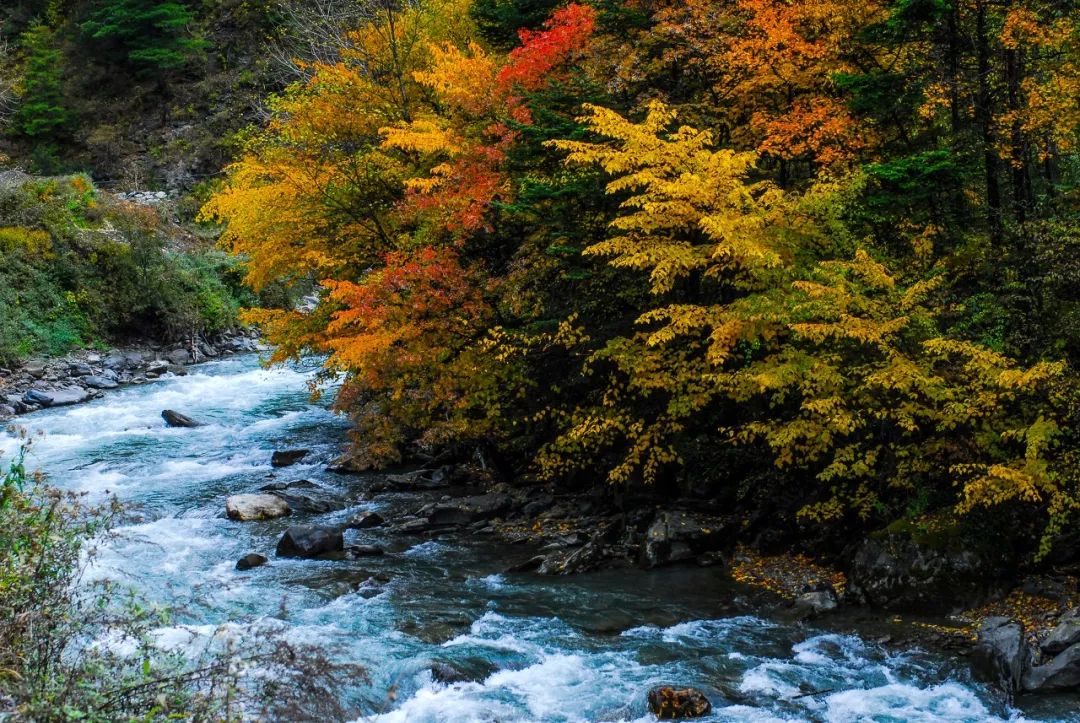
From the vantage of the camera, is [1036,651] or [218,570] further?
[218,570]

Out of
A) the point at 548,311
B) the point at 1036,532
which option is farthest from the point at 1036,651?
the point at 548,311

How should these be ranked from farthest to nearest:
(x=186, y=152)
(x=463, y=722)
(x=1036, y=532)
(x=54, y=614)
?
(x=186, y=152), (x=1036, y=532), (x=463, y=722), (x=54, y=614)

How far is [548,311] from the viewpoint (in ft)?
43.9

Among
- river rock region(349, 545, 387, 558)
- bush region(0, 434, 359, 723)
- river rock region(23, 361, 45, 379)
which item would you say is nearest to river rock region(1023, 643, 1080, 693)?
bush region(0, 434, 359, 723)

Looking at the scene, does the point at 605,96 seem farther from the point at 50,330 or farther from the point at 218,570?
the point at 50,330

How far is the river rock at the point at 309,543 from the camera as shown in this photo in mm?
12805

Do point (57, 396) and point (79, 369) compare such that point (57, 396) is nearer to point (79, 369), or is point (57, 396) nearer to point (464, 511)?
point (79, 369)

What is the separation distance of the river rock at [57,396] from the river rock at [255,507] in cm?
1188

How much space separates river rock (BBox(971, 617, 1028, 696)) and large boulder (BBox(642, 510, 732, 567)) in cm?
397

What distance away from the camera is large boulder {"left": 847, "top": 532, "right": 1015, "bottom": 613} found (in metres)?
9.73

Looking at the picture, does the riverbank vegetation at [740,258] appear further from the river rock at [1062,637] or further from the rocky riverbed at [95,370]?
the rocky riverbed at [95,370]

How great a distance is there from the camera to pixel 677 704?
809cm

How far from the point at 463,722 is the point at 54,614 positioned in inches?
149

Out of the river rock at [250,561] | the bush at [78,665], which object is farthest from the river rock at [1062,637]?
the river rock at [250,561]
